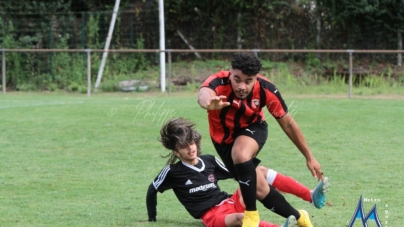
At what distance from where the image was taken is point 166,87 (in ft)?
58.0

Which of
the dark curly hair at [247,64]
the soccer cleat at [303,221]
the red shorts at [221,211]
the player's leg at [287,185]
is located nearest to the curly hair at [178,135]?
the red shorts at [221,211]

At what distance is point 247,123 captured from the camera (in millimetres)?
5168

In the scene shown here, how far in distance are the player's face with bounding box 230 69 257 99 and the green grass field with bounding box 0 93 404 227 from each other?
1.23m

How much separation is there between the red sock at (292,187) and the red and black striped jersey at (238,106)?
0.73 m

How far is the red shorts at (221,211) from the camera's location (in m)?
5.33

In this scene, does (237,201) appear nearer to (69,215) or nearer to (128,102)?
(69,215)

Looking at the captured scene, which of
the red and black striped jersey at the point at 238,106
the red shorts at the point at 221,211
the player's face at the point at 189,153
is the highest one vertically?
the red and black striped jersey at the point at 238,106

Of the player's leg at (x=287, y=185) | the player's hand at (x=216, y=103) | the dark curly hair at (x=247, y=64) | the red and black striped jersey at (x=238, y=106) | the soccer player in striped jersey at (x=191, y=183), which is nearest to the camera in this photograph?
the player's hand at (x=216, y=103)

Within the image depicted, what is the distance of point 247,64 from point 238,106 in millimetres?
367

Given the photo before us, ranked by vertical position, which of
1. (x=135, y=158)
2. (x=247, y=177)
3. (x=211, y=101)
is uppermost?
(x=211, y=101)

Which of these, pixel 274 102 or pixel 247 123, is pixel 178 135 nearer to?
pixel 247 123

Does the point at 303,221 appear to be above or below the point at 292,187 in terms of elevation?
below

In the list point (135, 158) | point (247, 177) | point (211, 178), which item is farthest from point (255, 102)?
point (135, 158)

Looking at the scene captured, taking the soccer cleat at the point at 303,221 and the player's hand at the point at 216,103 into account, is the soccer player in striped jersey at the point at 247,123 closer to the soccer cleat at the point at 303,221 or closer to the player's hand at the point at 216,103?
the soccer cleat at the point at 303,221
